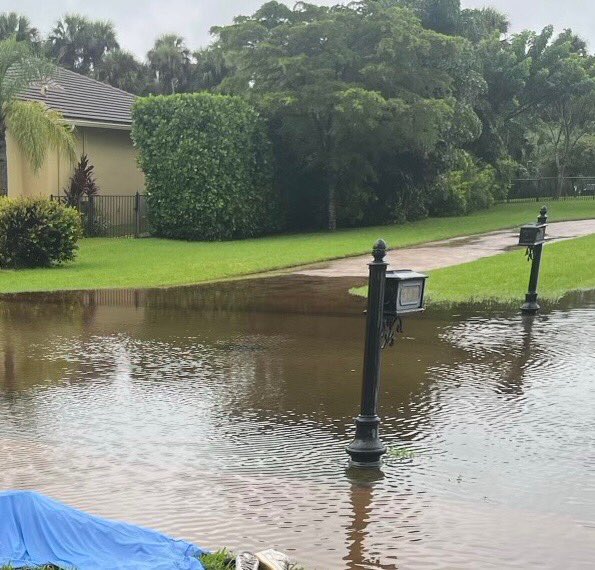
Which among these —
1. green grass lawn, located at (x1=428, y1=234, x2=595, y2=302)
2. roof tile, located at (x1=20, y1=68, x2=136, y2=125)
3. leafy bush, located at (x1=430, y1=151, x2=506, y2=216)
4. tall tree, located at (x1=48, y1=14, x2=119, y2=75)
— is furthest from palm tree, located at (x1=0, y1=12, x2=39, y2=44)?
green grass lawn, located at (x1=428, y1=234, x2=595, y2=302)

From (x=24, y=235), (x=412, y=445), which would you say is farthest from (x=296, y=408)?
(x=24, y=235)

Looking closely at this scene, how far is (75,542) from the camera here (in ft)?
13.2

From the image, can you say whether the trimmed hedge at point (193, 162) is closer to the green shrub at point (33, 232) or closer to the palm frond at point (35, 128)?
the palm frond at point (35, 128)

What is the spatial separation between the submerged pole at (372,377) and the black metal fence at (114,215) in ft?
71.3

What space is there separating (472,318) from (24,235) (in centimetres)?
1039

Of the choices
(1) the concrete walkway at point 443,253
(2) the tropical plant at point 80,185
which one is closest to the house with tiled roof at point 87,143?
(2) the tropical plant at point 80,185

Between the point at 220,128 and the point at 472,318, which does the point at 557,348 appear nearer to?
the point at 472,318

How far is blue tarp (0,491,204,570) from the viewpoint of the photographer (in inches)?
152

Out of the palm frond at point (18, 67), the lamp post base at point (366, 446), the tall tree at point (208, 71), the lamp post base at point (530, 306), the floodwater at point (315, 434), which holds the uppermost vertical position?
the tall tree at point (208, 71)

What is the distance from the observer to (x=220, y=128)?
2638 centimetres

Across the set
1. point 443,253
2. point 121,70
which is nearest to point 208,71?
point 121,70

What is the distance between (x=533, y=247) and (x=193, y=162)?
15.8m

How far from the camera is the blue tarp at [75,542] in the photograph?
387 cm

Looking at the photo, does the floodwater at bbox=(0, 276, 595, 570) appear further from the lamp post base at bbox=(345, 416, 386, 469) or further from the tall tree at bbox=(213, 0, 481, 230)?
the tall tree at bbox=(213, 0, 481, 230)
